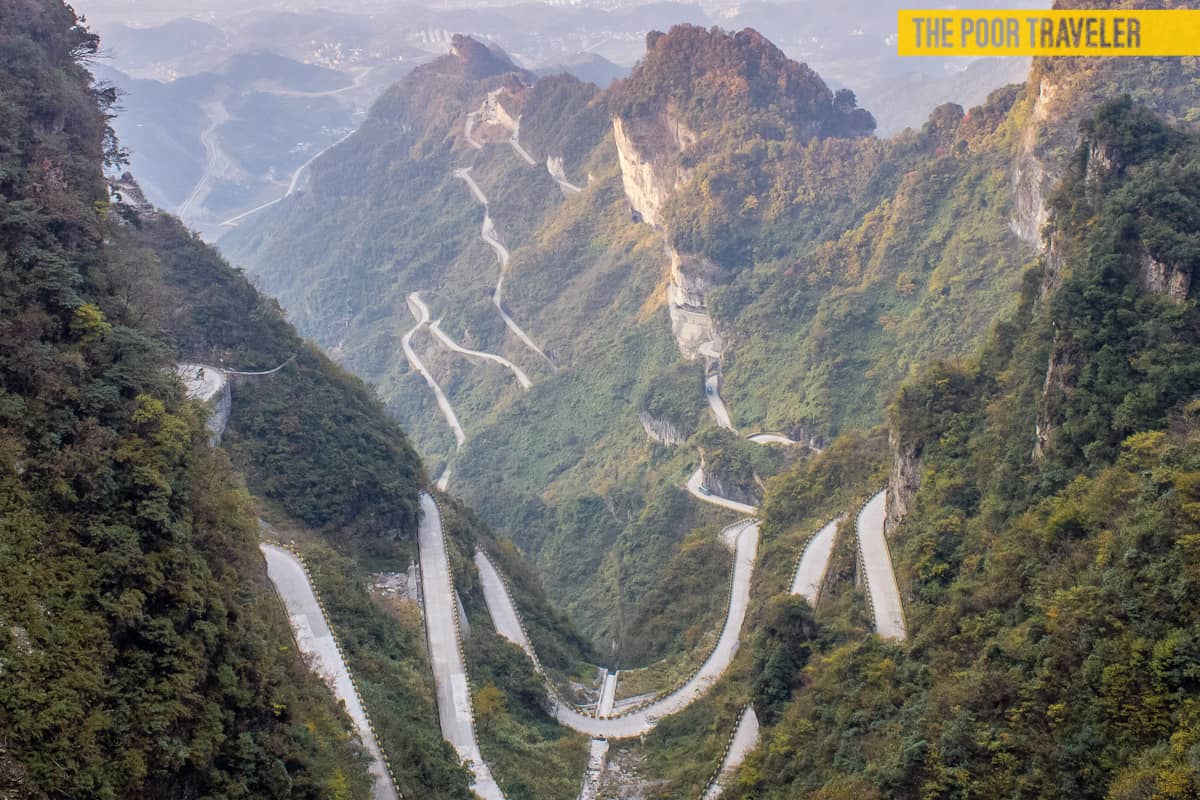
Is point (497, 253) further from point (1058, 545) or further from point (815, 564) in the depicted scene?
point (1058, 545)

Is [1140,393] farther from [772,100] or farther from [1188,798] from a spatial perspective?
[772,100]

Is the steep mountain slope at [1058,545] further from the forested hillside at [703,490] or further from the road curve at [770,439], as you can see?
the road curve at [770,439]

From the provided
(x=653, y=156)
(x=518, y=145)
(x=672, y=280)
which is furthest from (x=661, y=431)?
(x=518, y=145)

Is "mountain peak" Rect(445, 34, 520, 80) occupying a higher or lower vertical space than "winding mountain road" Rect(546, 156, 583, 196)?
higher

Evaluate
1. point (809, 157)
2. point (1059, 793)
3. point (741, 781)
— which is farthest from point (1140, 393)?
point (809, 157)

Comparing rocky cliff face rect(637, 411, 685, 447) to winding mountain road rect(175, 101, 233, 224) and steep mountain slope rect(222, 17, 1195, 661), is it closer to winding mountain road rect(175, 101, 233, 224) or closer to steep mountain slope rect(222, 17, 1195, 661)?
steep mountain slope rect(222, 17, 1195, 661)

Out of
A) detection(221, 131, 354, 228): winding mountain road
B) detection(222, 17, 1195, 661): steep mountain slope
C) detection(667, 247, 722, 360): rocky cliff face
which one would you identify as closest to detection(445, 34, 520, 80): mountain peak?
detection(222, 17, 1195, 661): steep mountain slope

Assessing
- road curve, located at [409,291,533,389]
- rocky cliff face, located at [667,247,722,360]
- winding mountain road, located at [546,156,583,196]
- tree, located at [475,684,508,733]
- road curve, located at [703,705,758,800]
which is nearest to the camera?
road curve, located at [703,705,758,800]

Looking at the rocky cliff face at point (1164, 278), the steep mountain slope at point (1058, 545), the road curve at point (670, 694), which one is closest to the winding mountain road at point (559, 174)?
the road curve at point (670, 694)
